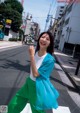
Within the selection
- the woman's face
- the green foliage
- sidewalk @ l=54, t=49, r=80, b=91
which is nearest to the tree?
the green foliage

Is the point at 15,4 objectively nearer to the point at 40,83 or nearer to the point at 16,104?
the point at 16,104

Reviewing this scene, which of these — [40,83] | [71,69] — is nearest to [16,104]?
[40,83]

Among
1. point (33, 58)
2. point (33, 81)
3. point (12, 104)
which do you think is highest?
point (33, 58)

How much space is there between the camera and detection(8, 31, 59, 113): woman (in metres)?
3.96

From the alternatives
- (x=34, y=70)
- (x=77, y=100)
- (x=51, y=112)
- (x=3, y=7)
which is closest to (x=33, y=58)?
(x=34, y=70)

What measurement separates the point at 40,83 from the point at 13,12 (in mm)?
60532

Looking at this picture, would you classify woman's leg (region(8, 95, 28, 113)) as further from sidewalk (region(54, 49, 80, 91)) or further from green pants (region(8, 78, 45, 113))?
sidewalk (region(54, 49, 80, 91))

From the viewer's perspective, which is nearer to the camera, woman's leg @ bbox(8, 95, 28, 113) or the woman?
the woman

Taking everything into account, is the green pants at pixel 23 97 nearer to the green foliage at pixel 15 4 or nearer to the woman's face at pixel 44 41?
the woman's face at pixel 44 41

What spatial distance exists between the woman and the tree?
5862 centimetres

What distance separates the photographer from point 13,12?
6325 centimetres

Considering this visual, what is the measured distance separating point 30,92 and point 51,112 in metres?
2.82

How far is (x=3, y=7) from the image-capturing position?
61750mm

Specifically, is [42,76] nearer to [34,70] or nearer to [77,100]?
[34,70]
